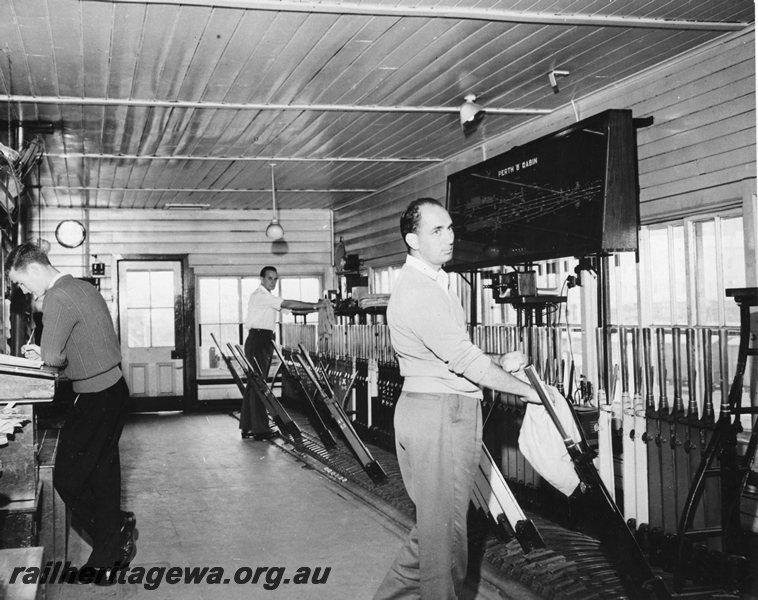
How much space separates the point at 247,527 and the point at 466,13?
382cm

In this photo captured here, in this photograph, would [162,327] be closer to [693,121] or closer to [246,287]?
[246,287]

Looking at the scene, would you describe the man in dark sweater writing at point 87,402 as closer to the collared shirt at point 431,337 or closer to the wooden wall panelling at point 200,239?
the collared shirt at point 431,337

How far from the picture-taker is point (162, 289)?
12.5 meters

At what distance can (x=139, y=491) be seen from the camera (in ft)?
21.6

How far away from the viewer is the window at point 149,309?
12289 millimetres

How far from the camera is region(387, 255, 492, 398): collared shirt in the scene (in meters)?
2.95

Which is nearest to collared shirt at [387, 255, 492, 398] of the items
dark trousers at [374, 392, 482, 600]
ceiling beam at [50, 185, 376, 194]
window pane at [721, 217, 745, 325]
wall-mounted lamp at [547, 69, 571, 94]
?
dark trousers at [374, 392, 482, 600]

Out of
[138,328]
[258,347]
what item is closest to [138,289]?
[138,328]

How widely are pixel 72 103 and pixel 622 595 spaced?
557 centimetres

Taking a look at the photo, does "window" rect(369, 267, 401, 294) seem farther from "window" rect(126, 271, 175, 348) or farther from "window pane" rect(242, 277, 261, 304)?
"window" rect(126, 271, 175, 348)

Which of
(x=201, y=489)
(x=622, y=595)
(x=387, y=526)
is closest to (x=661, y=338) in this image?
(x=622, y=595)

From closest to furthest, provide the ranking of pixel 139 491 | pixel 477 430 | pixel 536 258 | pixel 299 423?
Result: 1. pixel 477 430
2. pixel 536 258
3. pixel 139 491
4. pixel 299 423

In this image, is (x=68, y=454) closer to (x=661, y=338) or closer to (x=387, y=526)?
(x=387, y=526)

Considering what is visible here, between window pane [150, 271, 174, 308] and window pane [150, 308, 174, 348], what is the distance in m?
0.12
